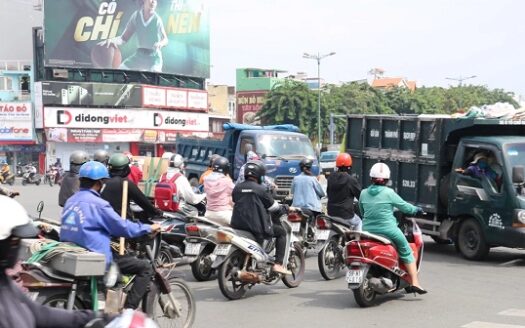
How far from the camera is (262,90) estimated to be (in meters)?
80.0

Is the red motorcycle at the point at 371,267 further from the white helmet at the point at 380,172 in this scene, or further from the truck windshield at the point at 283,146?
the truck windshield at the point at 283,146

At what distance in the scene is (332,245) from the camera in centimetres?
930

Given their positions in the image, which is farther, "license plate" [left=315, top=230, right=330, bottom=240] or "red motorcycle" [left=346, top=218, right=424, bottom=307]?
"license plate" [left=315, top=230, right=330, bottom=240]

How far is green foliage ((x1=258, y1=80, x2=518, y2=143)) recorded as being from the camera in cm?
5244

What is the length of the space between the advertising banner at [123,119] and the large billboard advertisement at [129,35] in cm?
353

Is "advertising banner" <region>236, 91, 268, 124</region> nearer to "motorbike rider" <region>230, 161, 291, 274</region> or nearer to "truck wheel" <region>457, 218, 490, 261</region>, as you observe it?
"truck wheel" <region>457, 218, 490, 261</region>

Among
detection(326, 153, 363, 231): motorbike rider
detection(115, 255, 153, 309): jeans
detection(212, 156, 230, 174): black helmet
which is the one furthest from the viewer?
detection(326, 153, 363, 231): motorbike rider

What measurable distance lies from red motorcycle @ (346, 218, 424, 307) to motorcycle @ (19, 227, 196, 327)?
2.24m

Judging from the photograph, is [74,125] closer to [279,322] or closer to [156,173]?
[156,173]

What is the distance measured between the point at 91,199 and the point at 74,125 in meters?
48.9

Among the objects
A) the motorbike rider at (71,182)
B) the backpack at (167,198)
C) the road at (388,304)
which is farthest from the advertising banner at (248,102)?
the road at (388,304)

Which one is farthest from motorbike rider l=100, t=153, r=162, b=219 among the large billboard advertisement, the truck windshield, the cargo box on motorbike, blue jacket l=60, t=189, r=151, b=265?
the large billboard advertisement

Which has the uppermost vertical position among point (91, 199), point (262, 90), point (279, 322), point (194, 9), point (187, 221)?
point (194, 9)

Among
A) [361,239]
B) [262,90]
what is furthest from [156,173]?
[262,90]
